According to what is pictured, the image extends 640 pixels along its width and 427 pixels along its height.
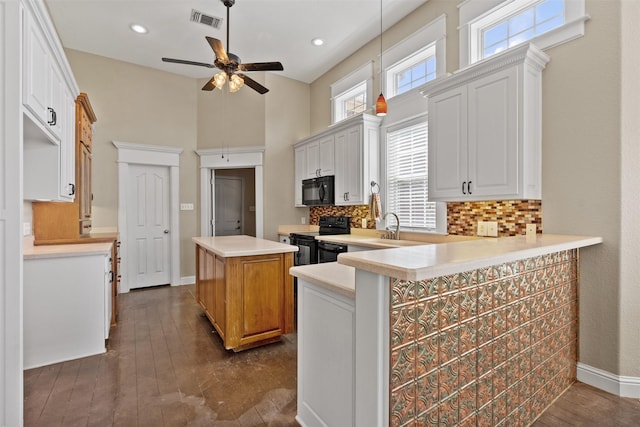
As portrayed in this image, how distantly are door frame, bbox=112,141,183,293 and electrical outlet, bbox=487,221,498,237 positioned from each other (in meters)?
4.63

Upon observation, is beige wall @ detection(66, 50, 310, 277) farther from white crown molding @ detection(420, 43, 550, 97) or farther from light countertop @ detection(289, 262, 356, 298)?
light countertop @ detection(289, 262, 356, 298)

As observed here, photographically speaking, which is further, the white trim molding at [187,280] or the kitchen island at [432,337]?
the white trim molding at [187,280]

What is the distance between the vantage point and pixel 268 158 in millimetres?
5590

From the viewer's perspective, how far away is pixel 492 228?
292 centimetres

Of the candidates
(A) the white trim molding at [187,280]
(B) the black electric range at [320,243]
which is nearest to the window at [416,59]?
(B) the black electric range at [320,243]

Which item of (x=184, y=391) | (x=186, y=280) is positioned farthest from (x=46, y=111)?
(x=186, y=280)

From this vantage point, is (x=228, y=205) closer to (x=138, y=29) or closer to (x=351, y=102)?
(x=351, y=102)

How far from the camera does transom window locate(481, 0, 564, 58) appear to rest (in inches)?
104

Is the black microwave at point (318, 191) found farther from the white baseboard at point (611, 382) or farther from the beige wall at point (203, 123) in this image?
the white baseboard at point (611, 382)

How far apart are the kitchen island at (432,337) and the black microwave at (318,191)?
2972 millimetres

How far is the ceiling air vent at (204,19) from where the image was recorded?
3.81 metres

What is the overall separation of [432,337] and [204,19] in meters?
4.23

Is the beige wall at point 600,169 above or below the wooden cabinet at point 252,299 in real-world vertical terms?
above

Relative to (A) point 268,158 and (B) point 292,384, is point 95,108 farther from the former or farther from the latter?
(B) point 292,384
